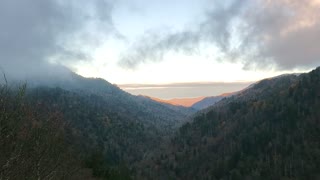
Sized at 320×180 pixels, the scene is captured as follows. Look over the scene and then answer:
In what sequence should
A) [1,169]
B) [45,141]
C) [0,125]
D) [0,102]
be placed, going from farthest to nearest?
[45,141] < [0,102] < [0,125] < [1,169]

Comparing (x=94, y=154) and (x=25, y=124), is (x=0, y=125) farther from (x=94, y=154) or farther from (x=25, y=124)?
(x=94, y=154)

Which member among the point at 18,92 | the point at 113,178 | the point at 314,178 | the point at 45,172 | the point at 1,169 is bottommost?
the point at 314,178

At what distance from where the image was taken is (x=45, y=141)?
1044 inches

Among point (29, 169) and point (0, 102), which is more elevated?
point (0, 102)

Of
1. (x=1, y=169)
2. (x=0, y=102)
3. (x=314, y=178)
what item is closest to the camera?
(x=1, y=169)

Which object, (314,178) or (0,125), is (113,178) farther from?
(314,178)

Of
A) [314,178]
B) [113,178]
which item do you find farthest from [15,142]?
[314,178]

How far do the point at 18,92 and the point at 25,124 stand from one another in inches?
233

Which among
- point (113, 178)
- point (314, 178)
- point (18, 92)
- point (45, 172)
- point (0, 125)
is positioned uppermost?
point (18, 92)

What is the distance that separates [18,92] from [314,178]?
203 m

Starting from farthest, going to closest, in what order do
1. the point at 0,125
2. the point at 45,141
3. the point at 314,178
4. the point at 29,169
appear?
1. the point at 314,178
2. the point at 45,141
3. the point at 29,169
4. the point at 0,125

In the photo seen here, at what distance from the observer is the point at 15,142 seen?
71.2 feet

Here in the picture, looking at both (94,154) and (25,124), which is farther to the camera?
(94,154)

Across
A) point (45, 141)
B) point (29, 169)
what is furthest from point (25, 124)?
point (29, 169)
